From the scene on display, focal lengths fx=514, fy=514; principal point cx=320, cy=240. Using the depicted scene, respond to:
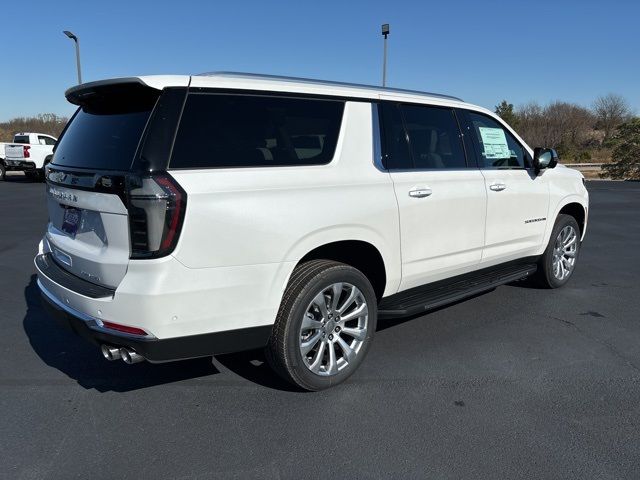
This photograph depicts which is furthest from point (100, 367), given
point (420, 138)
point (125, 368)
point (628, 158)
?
point (628, 158)

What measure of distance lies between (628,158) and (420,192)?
92.1 feet

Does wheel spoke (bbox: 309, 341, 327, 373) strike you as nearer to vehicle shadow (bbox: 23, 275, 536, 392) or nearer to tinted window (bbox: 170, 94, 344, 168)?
vehicle shadow (bbox: 23, 275, 536, 392)

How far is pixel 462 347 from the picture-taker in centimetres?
403

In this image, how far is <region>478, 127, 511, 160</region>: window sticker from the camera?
4.58 m

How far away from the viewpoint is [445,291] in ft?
13.5

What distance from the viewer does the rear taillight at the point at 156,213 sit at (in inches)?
99.3

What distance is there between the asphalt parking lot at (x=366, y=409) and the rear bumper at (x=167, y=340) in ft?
1.54

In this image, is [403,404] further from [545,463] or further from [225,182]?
[225,182]

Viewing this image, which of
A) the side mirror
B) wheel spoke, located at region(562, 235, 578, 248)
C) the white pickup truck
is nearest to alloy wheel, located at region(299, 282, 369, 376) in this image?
the side mirror

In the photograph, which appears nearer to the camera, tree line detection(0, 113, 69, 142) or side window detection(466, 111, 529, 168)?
side window detection(466, 111, 529, 168)

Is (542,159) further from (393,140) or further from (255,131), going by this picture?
(255,131)

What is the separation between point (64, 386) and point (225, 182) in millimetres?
1851

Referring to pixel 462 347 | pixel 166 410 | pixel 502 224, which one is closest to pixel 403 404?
pixel 462 347

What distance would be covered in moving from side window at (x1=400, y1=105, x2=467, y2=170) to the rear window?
195 centimetres
